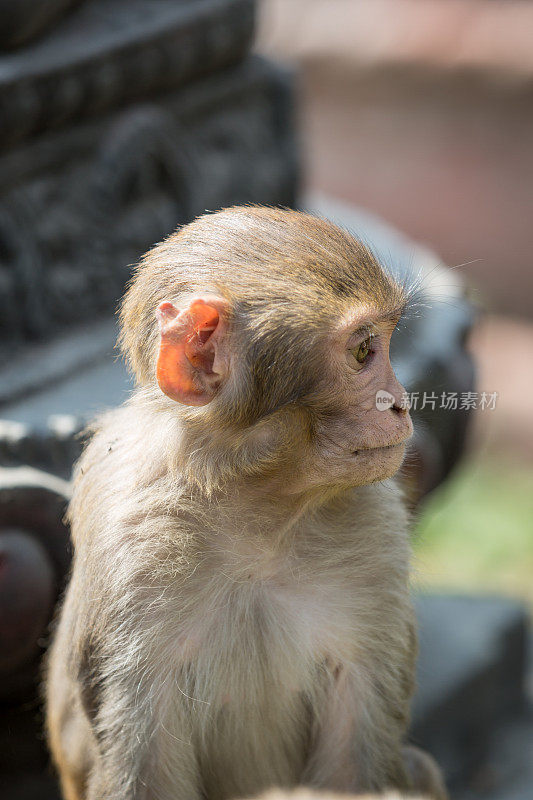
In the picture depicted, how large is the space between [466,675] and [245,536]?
1952 millimetres

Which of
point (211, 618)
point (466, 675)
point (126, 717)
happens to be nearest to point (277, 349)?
point (211, 618)

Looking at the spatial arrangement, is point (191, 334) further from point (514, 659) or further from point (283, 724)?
point (514, 659)

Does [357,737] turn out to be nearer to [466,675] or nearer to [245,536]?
Result: [245,536]

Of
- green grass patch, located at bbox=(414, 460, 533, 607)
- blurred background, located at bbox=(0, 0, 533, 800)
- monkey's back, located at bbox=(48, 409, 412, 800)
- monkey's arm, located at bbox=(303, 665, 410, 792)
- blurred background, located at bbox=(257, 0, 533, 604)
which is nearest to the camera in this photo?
monkey's back, located at bbox=(48, 409, 412, 800)

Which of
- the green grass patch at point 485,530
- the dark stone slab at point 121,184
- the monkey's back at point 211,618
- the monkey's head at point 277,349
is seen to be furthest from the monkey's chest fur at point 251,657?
the green grass patch at point 485,530

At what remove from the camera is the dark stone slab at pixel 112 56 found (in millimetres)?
3219

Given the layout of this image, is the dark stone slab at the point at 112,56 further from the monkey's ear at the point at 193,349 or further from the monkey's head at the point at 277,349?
the monkey's ear at the point at 193,349

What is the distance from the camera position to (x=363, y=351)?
6.48ft

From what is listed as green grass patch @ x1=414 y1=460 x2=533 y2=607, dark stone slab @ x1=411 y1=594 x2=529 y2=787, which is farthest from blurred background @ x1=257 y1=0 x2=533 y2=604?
dark stone slab @ x1=411 y1=594 x2=529 y2=787

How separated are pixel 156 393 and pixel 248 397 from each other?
0.74ft

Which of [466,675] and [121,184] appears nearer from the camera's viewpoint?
[121,184]

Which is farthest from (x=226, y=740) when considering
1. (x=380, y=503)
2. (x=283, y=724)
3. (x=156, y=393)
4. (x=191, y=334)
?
(x=191, y=334)

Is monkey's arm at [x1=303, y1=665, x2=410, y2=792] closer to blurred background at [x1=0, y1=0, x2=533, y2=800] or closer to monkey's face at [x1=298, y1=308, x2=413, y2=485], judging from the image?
blurred background at [x1=0, y1=0, x2=533, y2=800]

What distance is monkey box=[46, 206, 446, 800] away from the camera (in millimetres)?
1941
